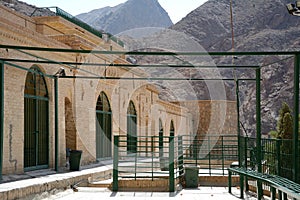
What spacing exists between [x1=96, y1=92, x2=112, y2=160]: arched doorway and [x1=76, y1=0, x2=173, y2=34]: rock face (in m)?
122

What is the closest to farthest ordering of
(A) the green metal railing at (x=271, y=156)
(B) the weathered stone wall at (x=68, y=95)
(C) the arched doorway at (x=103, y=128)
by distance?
(A) the green metal railing at (x=271, y=156), (B) the weathered stone wall at (x=68, y=95), (C) the arched doorway at (x=103, y=128)

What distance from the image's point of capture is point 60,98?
15.1 metres

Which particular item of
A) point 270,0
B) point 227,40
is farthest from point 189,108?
point 270,0

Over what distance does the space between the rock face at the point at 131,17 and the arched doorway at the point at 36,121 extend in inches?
5035

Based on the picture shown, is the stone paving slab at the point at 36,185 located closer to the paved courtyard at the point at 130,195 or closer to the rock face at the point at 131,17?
the paved courtyard at the point at 130,195

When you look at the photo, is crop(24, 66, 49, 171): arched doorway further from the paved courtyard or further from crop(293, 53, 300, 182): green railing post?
crop(293, 53, 300, 182): green railing post

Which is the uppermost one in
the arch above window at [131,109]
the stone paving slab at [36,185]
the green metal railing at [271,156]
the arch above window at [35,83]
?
the arch above window at [35,83]

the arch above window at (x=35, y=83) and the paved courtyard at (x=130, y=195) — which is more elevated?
the arch above window at (x=35, y=83)

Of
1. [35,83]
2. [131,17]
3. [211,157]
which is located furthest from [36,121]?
[131,17]

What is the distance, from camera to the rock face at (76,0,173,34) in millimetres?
146000

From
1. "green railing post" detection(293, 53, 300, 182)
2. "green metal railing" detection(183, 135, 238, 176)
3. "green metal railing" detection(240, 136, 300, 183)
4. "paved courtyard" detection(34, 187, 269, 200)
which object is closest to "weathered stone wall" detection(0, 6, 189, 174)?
"paved courtyard" detection(34, 187, 269, 200)

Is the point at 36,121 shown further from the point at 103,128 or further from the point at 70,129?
the point at 103,128

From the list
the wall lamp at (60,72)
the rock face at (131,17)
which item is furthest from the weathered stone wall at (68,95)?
the rock face at (131,17)

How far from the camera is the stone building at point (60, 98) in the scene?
1202 centimetres
